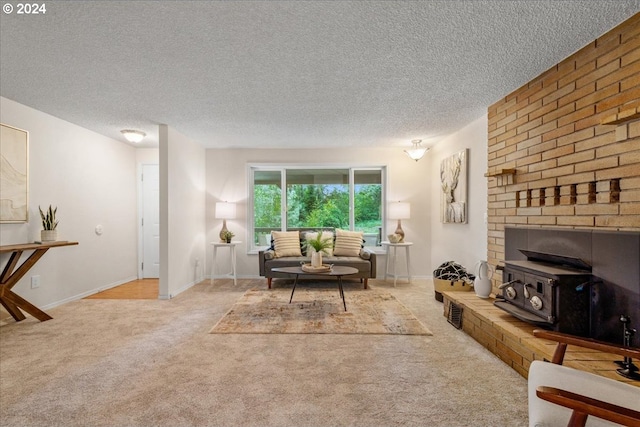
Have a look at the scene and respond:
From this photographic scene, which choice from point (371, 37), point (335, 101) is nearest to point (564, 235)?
point (371, 37)

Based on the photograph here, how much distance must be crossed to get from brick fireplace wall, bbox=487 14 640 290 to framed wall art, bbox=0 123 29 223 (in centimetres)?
502

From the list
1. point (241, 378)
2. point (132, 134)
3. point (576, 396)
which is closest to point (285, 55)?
point (241, 378)

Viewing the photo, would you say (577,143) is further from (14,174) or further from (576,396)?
(14,174)

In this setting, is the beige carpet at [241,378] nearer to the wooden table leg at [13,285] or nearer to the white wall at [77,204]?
the wooden table leg at [13,285]

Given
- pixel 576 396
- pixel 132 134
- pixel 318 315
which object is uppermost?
pixel 132 134

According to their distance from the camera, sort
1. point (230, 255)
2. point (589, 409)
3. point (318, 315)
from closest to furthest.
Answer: point (589, 409), point (318, 315), point (230, 255)

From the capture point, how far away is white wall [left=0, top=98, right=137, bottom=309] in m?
3.64

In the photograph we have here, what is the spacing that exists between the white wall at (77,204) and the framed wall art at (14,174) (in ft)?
0.30

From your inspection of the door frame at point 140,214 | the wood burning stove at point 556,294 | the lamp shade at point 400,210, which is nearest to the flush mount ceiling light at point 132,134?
the door frame at point 140,214

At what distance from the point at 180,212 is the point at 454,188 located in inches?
160

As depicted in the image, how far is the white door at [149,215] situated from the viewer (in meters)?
5.65

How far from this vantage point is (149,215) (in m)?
5.65

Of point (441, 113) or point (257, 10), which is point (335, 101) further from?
point (257, 10)

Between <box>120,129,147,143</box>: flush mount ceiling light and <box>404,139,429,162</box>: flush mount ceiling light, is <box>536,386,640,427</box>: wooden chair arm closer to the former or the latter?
<box>404,139,429,162</box>: flush mount ceiling light
